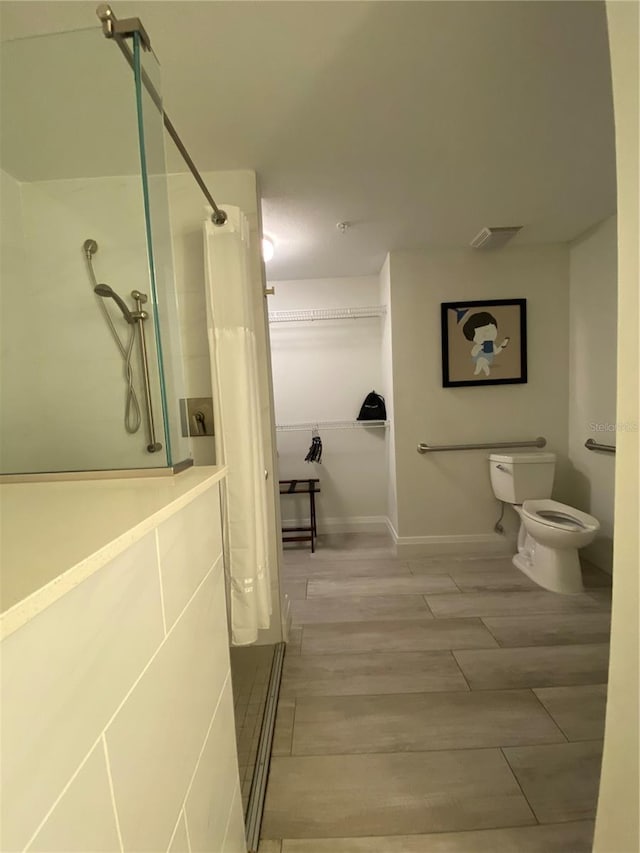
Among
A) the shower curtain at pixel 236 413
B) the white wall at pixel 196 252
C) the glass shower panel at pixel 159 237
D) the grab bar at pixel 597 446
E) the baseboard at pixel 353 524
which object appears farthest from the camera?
the baseboard at pixel 353 524

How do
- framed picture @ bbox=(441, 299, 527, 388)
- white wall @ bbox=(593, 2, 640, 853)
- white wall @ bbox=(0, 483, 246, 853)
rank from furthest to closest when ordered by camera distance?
framed picture @ bbox=(441, 299, 527, 388), white wall @ bbox=(593, 2, 640, 853), white wall @ bbox=(0, 483, 246, 853)

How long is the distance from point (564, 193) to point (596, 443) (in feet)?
4.89

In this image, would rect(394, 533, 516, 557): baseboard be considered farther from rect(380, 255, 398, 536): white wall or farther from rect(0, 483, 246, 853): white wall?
rect(0, 483, 246, 853): white wall

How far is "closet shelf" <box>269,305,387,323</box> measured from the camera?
8.98ft

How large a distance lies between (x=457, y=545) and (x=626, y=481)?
2163 millimetres

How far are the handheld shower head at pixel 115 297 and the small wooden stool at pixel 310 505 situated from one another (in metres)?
1.89

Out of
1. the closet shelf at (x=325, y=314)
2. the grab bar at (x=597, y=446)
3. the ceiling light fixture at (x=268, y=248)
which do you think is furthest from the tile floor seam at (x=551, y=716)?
the ceiling light fixture at (x=268, y=248)

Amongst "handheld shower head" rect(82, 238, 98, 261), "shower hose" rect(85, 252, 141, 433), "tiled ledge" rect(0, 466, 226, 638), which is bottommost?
"tiled ledge" rect(0, 466, 226, 638)

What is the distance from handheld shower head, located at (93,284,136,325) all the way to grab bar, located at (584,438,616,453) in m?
2.62

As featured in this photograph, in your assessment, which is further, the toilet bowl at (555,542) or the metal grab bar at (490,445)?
the metal grab bar at (490,445)

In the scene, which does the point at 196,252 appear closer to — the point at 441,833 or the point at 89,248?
the point at 89,248

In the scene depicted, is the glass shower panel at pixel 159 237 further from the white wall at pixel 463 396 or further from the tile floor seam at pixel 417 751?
the white wall at pixel 463 396

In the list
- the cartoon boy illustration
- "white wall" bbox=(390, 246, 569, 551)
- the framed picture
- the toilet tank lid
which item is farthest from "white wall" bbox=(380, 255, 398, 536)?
the toilet tank lid

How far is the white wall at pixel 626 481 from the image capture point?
63 centimetres
